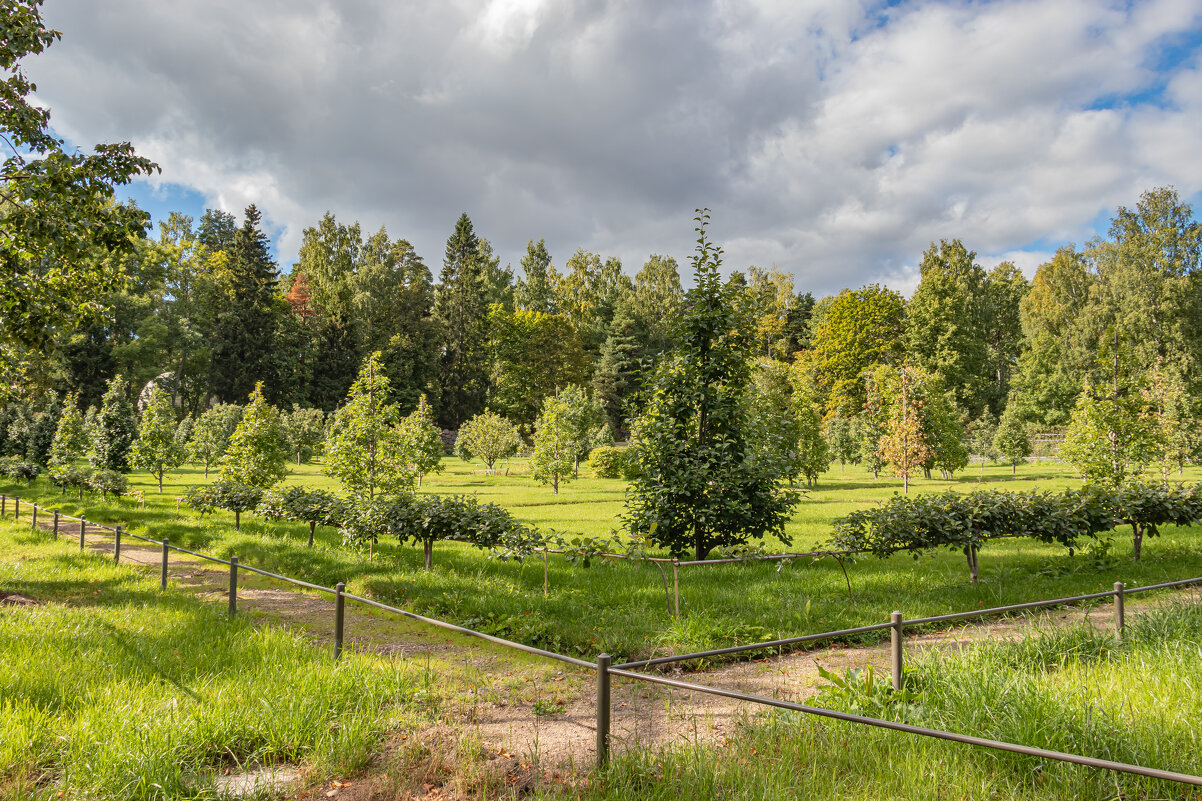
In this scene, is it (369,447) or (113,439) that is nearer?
(369,447)

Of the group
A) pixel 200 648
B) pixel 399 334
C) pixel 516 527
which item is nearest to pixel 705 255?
pixel 516 527

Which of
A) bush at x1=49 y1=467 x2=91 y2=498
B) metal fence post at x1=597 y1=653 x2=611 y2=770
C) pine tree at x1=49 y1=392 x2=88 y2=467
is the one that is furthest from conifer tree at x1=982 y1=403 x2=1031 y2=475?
pine tree at x1=49 y1=392 x2=88 y2=467

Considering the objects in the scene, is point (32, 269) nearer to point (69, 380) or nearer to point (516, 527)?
point (516, 527)

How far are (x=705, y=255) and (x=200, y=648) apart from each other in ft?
29.6

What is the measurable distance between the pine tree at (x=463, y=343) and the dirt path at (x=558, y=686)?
6372cm

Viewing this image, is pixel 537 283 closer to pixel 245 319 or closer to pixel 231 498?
pixel 245 319

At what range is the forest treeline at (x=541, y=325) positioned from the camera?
51.8m

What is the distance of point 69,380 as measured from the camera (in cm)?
5438

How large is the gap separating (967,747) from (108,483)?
2684 cm

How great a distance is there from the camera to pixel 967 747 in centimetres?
402

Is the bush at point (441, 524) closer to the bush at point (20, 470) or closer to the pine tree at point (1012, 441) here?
the bush at point (20, 470)

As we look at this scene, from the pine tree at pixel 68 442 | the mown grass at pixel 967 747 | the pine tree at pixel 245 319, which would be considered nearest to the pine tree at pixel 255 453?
the pine tree at pixel 68 442

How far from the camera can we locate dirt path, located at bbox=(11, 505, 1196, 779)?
15.4 feet

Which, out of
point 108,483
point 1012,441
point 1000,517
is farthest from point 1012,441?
point 108,483
